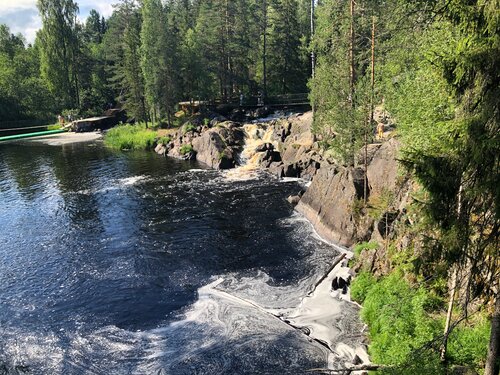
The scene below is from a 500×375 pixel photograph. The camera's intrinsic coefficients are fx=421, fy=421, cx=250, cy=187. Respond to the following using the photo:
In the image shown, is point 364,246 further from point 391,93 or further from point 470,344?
point 470,344

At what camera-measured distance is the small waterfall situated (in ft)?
144

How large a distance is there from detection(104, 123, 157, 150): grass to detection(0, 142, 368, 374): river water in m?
21.7

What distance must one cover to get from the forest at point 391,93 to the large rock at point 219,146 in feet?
36.9

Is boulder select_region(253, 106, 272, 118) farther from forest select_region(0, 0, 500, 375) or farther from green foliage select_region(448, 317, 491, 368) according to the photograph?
green foliage select_region(448, 317, 491, 368)

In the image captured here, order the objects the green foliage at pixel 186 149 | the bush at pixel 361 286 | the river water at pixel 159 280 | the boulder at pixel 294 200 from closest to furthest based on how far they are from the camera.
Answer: the river water at pixel 159 280 → the bush at pixel 361 286 → the boulder at pixel 294 200 → the green foliage at pixel 186 149

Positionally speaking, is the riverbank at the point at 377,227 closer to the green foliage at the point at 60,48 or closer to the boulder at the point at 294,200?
the boulder at the point at 294,200

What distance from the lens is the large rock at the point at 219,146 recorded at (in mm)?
48094

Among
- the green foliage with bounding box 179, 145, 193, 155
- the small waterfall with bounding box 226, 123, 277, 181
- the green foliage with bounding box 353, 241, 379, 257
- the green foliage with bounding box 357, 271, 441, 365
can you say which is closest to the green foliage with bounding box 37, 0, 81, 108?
the green foliage with bounding box 179, 145, 193, 155

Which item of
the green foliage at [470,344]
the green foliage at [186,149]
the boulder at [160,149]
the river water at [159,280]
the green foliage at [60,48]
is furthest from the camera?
the green foliage at [60,48]

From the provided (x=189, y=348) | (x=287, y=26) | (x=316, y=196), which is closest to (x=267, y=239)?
(x=316, y=196)

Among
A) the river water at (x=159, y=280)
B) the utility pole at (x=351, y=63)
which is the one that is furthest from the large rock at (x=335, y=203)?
the utility pole at (x=351, y=63)

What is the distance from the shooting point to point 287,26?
2997 inches

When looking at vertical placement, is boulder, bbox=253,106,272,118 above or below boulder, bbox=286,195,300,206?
above

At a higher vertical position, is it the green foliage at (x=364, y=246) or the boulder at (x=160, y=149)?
the boulder at (x=160, y=149)
